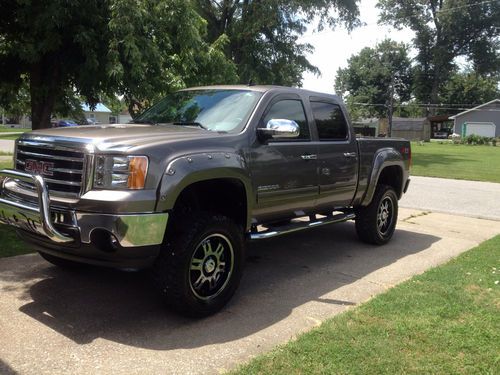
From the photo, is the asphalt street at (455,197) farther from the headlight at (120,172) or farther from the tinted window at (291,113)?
the headlight at (120,172)

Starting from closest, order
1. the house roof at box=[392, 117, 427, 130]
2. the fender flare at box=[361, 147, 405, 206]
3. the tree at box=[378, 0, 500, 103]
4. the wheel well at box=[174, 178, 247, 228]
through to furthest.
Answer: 1. the wheel well at box=[174, 178, 247, 228]
2. the fender flare at box=[361, 147, 405, 206]
3. the tree at box=[378, 0, 500, 103]
4. the house roof at box=[392, 117, 427, 130]

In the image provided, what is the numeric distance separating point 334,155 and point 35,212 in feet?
11.0

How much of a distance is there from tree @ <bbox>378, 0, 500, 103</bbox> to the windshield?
223 feet

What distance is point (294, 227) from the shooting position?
18.1ft

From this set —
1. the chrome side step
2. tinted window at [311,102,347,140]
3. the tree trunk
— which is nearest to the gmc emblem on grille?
the chrome side step

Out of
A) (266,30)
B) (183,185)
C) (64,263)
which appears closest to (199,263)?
(183,185)

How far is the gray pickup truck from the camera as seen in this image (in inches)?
152

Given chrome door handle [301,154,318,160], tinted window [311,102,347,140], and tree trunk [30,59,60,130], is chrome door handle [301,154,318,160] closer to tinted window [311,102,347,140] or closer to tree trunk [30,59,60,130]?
tinted window [311,102,347,140]

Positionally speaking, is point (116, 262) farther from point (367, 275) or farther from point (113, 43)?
point (113, 43)

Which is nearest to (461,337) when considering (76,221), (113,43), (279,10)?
(76,221)

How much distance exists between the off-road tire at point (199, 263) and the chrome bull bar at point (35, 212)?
771 mm

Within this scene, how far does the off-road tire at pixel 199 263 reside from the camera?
4098 millimetres

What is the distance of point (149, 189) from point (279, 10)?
21874mm

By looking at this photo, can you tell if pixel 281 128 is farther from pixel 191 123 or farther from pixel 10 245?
pixel 10 245
